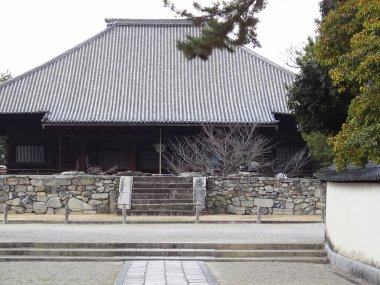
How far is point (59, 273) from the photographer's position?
1292 centimetres

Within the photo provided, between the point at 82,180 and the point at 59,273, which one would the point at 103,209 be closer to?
the point at 82,180

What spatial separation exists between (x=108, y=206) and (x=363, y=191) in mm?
13801

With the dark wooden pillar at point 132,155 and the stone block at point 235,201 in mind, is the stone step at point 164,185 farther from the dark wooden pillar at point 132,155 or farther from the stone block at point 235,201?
the dark wooden pillar at point 132,155

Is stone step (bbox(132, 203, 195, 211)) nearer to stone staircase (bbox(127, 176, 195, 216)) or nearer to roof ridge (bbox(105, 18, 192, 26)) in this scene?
stone staircase (bbox(127, 176, 195, 216))

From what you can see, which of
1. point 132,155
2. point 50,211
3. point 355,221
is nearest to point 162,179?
point 50,211

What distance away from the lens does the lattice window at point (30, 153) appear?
3266cm

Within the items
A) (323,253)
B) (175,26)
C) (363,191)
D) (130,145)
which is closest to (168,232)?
(323,253)

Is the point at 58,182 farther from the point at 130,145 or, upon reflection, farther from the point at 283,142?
the point at 283,142

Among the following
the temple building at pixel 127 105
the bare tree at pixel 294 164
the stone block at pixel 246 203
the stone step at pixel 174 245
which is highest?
the temple building at pixel 127 105

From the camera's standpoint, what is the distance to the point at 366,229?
12.3 m

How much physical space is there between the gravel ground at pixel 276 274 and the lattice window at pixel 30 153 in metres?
19.7

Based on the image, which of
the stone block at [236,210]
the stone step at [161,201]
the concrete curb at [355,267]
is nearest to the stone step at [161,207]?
the stone step at [161,201]

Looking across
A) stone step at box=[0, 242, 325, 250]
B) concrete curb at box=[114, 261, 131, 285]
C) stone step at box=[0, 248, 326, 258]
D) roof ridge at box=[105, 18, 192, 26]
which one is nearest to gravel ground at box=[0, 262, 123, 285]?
concrete curb at box=[114, 261, 131, 285]

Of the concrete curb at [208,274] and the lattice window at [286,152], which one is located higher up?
the lattice window at [286,152]
